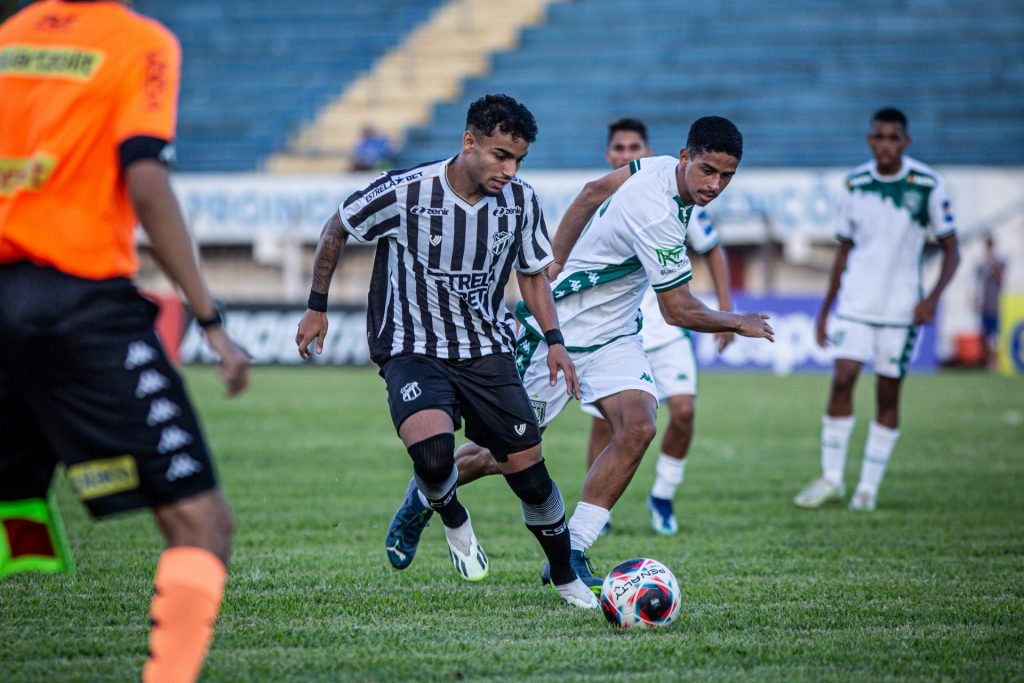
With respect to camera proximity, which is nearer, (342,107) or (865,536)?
(865,536)

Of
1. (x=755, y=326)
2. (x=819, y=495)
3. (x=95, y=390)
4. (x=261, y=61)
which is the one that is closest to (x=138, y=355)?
(x=95, y=390)

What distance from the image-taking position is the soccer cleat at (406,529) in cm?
612

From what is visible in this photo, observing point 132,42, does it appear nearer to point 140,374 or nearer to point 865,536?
point 140,374

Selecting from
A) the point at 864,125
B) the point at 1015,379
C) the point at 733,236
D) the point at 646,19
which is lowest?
the point at 1015,379

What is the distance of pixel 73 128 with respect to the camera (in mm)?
3520

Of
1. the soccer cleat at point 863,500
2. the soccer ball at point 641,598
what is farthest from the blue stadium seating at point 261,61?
the soccer ball at point 641,598

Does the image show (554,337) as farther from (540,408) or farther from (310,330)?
(310,330)

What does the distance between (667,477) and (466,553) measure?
7.78 feet

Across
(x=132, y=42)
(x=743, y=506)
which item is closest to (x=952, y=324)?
(x=743, y=506)

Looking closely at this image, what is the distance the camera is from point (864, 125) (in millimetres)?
25375

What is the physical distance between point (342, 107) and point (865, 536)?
22877mm

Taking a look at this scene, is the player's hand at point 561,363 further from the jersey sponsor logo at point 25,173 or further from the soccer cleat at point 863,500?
the soccer cleat at point 863,500

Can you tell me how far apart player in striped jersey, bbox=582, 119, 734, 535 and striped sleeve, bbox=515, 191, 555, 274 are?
2.31 meters

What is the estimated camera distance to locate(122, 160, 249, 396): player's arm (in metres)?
3.50
